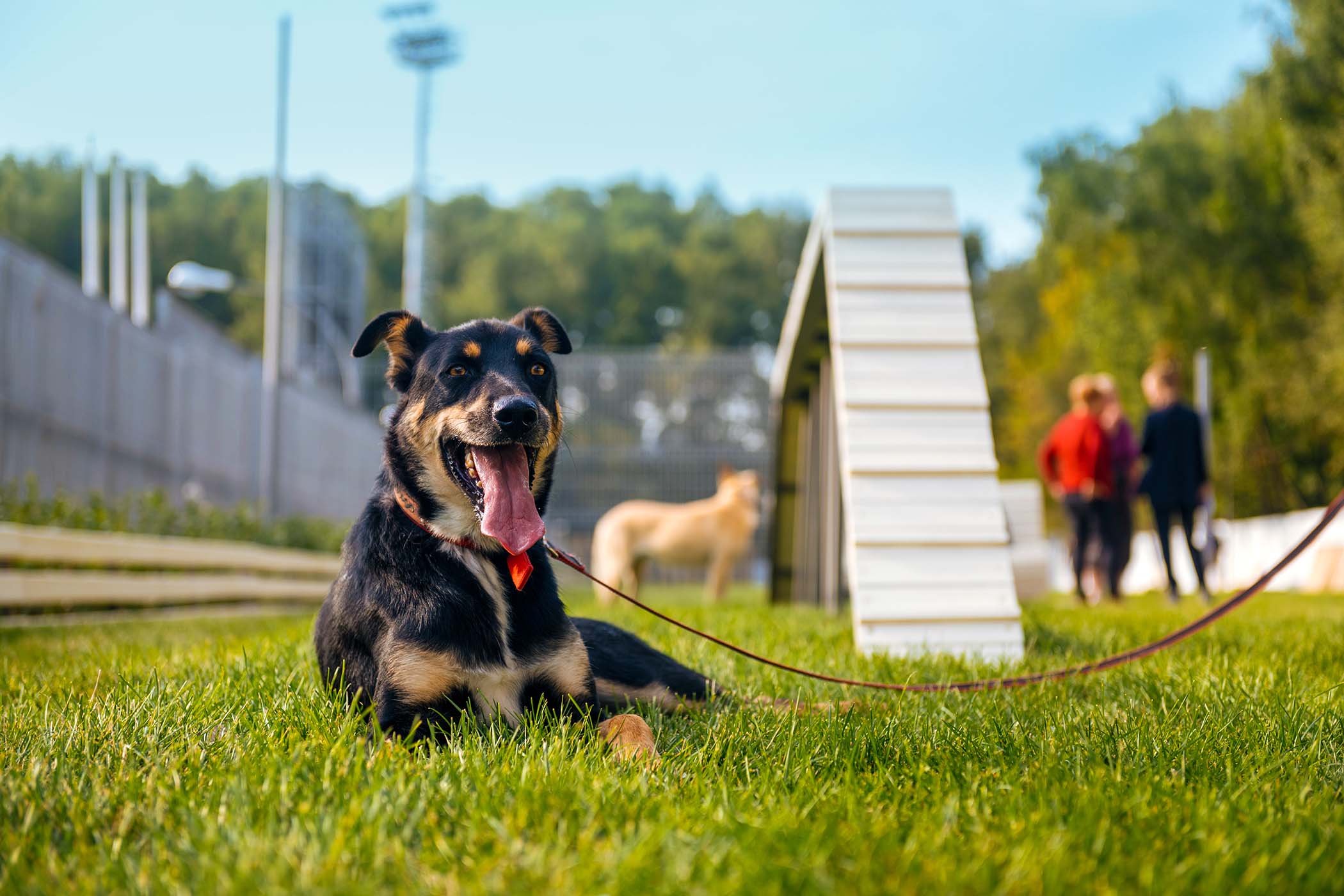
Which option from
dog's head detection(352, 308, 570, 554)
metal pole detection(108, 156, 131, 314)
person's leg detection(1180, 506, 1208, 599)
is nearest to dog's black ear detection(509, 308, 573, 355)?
dog's head detection(352, 308, 570, 554)

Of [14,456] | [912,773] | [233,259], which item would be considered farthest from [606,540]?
[233,259]

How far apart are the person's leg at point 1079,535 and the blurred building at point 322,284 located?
24.3 m

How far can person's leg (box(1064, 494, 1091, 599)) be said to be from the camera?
12.1m

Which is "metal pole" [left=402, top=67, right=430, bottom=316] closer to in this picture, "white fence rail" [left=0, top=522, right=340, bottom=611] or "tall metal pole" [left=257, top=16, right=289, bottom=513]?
"tall metal pole" [left=257, top=16, right=289, bottom=513]

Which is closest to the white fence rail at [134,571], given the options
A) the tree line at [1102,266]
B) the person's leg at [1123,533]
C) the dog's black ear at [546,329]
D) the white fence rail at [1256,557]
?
the dog's black ear at [546,329]

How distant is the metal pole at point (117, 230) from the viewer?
69.7 ft

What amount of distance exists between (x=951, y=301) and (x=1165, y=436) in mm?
5432

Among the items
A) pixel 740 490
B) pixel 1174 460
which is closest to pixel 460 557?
pixel 1174 460

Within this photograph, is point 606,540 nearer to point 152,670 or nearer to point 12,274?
point 12,274

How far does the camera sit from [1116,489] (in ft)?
39.9

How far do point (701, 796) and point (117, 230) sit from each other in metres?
23.5

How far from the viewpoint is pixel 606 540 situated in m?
17.2

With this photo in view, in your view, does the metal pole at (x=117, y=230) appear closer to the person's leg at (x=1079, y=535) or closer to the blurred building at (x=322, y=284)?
the blurred building at (x=322, y=284)

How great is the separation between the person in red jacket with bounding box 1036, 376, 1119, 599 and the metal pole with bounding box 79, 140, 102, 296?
16.7 metres
